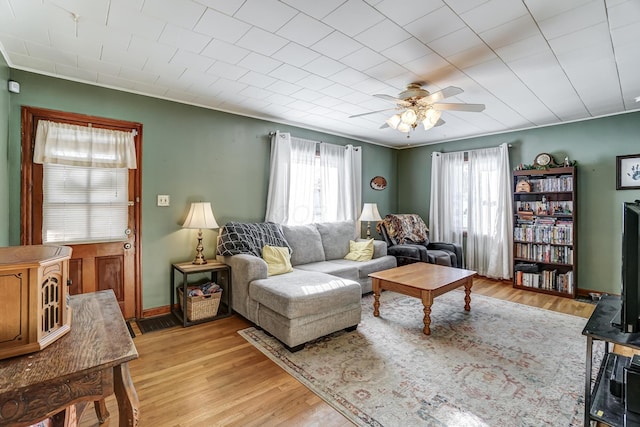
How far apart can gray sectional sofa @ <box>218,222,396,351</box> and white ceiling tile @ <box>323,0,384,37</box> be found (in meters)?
2.06

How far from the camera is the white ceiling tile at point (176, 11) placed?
1855 millimetres

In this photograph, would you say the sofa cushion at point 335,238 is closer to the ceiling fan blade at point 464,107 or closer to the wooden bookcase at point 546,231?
the ceiling fan blade at point 464,107

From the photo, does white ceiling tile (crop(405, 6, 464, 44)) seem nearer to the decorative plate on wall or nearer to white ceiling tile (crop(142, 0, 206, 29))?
white ceiling tile (crop(142, 0, 206, 29))

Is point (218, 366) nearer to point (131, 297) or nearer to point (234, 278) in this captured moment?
point (234, 278)

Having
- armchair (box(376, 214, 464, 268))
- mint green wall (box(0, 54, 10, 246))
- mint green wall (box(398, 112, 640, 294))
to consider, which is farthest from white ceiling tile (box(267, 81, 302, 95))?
mint green wall (box(398, 112, 640, 294))

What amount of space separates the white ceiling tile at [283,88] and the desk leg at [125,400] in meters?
2.68

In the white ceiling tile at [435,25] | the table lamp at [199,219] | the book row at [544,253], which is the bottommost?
the book row at [544,253]

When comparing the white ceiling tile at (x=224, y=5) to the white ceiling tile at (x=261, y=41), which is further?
the white ceiling tile at (x=261, y=41)

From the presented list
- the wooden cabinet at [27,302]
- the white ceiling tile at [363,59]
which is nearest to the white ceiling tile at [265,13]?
the white ceiling tile at [363,59]

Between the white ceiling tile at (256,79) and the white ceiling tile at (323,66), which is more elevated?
the white ceiling tile at (256,79)

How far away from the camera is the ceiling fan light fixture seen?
9.32 ft

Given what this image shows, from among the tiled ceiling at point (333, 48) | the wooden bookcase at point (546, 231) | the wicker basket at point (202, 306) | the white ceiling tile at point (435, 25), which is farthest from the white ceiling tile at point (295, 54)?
the wooden bookcase at point (546, 231)

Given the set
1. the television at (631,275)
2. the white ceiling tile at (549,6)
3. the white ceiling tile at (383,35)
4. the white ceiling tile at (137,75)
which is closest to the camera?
the television at (631,275)

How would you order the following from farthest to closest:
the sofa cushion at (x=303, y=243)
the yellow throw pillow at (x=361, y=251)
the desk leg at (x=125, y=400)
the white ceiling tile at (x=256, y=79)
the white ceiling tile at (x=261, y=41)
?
the yellow throw pillow at (x=361, y=251) → the sofa cushion at (x=303, y=243) → the white ceiling tile at (x=256, y=79) → the white ceiling tile at (x=261, y=41) → the desk leg at (x=125, y=400)
